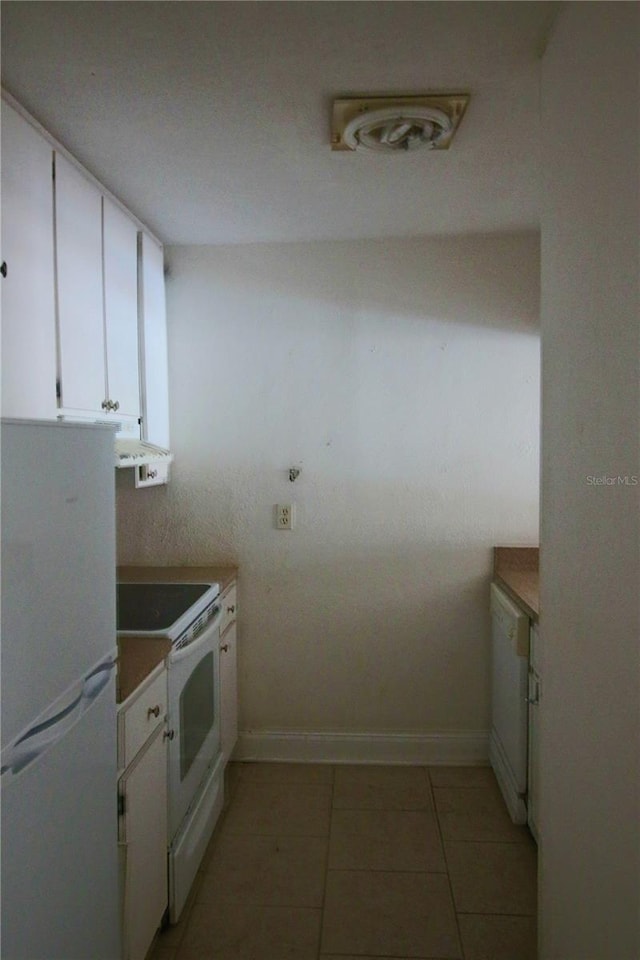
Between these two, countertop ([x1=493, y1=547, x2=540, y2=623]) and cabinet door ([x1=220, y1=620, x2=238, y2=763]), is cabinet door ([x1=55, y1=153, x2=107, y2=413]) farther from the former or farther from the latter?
countertop ([x1=493, y1=547, x2=540, y2=623])

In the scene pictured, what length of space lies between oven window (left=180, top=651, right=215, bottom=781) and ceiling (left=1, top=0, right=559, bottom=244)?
1.69 meters

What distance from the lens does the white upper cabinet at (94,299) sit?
1.82m

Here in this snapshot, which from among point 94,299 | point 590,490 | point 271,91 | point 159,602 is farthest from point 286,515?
point 590,490

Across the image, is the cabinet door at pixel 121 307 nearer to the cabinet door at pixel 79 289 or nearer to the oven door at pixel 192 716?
the cabinet door at pixel 79 289

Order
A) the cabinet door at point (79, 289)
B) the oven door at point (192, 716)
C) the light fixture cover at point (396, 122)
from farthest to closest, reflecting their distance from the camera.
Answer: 1. the oven door at point (192, 716)
2. the cabinet door at point (79, 289)
3. the light fixture cover at point (396, 122)

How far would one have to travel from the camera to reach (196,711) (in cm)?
222

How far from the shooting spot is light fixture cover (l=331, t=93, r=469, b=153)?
163cm

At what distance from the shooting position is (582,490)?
1229 mm

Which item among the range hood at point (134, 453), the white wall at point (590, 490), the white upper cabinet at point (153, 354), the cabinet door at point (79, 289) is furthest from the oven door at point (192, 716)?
the white wall at point (590, 490)

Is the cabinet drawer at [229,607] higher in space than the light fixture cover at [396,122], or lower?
lower

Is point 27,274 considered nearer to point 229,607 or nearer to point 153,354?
point 153,354

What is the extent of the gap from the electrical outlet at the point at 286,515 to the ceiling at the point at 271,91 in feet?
4.12

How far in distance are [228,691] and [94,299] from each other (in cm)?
171

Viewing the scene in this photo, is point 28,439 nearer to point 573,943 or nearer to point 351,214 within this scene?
point 573,943
